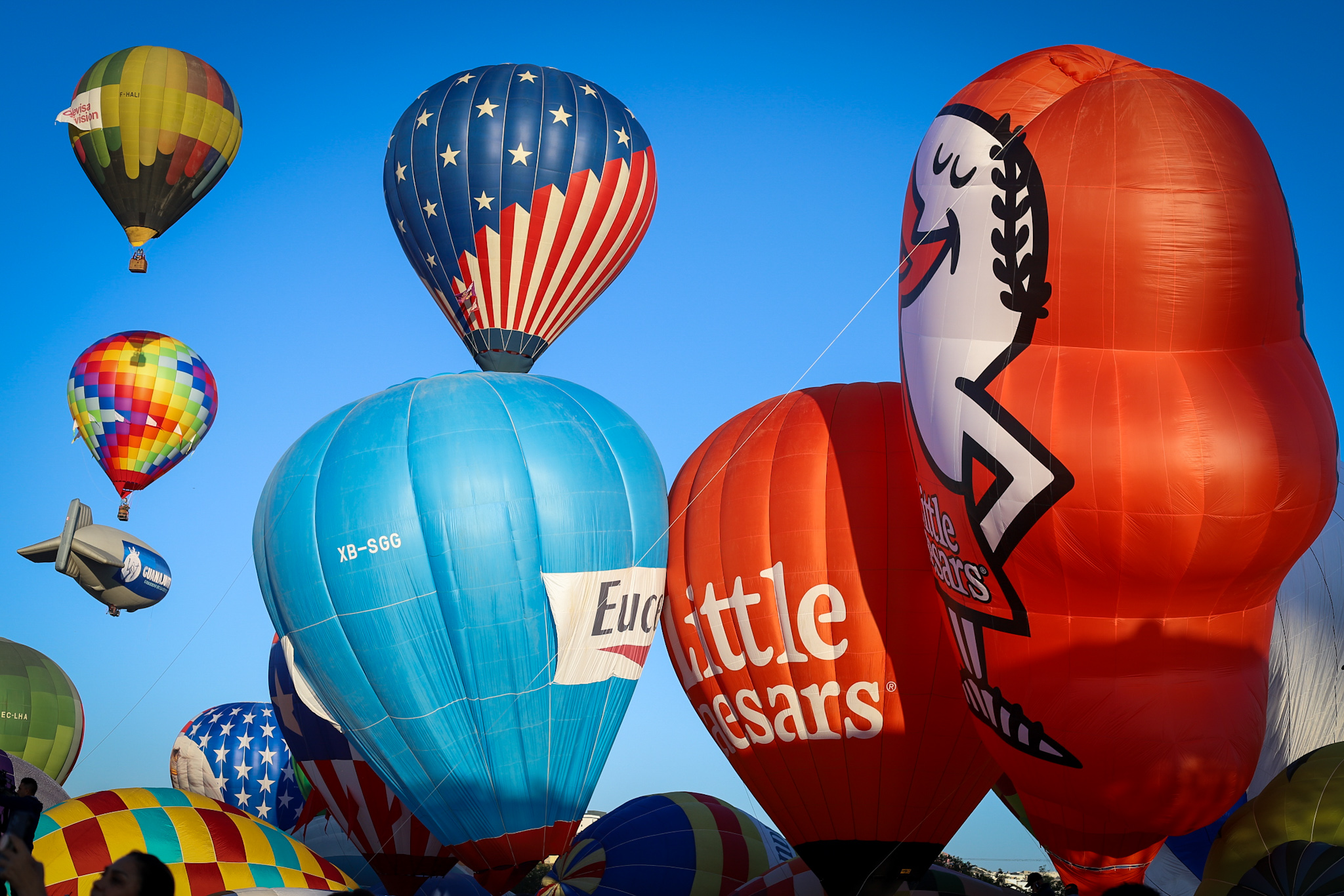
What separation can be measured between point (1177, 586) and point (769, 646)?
3.06 meters

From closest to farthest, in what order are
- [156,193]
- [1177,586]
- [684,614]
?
[1177,586] < [684,614] < [156,193]

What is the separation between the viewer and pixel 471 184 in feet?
40.0

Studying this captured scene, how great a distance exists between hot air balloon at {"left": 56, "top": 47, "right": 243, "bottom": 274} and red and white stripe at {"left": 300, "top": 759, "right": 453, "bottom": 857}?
31.3 feet

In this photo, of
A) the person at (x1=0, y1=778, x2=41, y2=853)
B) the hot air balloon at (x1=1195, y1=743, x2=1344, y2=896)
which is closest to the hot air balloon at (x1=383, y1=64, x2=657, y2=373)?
the person at (x1=0, y1=778, x2=41, y2=853)

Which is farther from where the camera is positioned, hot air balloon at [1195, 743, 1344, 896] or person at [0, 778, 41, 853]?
hot air balloon at [1195, 743, 1344, 896]

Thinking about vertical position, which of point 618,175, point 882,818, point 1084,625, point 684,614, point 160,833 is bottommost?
point 882,818

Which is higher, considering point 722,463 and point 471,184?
point 471,184

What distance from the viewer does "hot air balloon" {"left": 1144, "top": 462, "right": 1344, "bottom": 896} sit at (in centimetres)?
827

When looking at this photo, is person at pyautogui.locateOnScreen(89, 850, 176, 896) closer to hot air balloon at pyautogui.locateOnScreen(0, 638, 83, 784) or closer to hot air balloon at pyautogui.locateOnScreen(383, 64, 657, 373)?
hot air balloon at pyautogui.locateOnScreen(383, 64, 657, 373)

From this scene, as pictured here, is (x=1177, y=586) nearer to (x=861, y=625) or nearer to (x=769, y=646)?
(x=861, y=625)

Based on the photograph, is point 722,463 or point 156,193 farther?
point 156,193

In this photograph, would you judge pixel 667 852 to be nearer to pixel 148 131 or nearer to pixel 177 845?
pixel 177 845

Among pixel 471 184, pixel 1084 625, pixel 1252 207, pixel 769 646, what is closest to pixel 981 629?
pixel 1084 625

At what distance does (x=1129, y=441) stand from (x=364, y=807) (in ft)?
23.9
